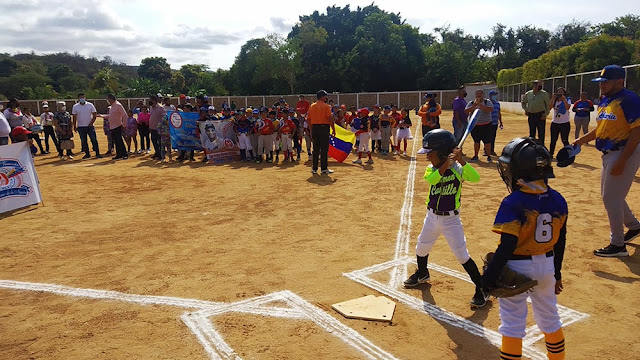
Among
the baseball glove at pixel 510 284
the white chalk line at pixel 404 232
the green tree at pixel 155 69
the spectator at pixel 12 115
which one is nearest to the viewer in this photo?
the baseball glove at pixel 510 284

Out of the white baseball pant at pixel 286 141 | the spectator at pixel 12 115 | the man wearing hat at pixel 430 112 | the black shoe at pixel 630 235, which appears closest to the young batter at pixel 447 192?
the black shoe at pixel 630 235

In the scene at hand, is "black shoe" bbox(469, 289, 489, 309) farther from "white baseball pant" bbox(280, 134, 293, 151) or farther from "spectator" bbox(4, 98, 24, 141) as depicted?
"spectator" bbox(4, 98, 24, 141)

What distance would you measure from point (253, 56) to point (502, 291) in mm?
62434

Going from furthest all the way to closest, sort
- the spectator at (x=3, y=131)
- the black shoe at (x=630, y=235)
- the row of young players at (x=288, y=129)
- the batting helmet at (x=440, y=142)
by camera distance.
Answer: the row of young players at (x=288, y=129) < the spectator at (x=3, y=131) < the black shoe at (x=630, y=235) < the batting helmet at (x=440, y=142)

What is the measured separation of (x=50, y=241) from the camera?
23.1 feet

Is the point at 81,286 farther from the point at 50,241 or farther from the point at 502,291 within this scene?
the point at 502,291

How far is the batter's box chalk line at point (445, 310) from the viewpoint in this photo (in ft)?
12.6

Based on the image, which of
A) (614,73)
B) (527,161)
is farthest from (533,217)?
(614,73)

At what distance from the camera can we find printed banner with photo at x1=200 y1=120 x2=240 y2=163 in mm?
15172

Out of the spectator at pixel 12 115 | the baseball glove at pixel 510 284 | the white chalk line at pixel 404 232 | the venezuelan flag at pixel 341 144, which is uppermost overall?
the spectator at pixel 12 115

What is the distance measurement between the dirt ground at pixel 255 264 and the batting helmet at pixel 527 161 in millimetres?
1654

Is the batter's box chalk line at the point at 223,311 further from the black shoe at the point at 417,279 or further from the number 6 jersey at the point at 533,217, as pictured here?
the number 6 jersey at the point at 533,217

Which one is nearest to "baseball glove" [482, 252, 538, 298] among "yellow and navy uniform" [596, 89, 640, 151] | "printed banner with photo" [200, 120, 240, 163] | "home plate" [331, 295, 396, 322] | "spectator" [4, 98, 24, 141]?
"home plate" [331, 295, 396, 322]

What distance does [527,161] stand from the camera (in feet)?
9.35
